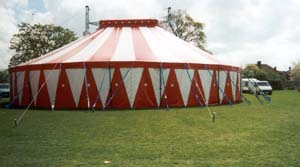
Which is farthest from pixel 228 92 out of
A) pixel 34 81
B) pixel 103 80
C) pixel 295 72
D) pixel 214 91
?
pixel 295 72

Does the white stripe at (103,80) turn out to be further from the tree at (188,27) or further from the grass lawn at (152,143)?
the tree at (188,27)

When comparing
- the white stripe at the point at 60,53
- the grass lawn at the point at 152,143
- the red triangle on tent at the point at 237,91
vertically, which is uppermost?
the white stripe at the point at 60,53

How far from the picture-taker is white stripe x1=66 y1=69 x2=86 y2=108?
12.8m

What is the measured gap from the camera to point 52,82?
43.5ft

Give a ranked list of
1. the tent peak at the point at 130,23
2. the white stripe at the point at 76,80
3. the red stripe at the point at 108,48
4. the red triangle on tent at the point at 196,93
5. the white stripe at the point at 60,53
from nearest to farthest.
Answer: the white stripe at the point at 76,80
the red stripe at the point at 108,48
the red triangle on tent at the point at 196,93
the white stripe at the point at 60,53
the tent peak at the point at 130,23

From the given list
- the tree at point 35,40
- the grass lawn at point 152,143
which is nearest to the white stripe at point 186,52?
the grass lawn at point 152,143

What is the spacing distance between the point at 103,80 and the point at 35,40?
940 inches

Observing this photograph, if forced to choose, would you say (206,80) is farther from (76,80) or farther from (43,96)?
(43,96)

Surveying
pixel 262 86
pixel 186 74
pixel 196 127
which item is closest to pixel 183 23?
pixel 262 86

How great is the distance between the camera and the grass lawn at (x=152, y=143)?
15.6 feet

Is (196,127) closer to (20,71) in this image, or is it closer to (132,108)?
(132,108)

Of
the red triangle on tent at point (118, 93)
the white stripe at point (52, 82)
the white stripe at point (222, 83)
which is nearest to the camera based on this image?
the red triangle on tent at point (118, 93)

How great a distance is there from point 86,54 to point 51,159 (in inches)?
353

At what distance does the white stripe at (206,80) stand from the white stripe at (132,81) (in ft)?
8.17
